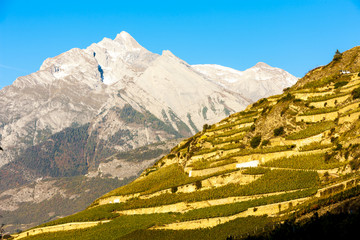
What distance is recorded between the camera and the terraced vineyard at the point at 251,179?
6203 cm

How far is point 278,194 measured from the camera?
66.5 metres

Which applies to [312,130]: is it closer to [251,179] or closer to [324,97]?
[324,97]

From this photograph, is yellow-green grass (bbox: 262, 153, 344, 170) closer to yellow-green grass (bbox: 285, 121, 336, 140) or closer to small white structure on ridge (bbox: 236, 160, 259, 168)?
small white structure on ridge (bbox: 236, 160, 259, 168)

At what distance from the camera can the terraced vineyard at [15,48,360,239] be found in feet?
204

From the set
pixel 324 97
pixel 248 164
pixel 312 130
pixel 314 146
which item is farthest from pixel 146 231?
pixel 324 97

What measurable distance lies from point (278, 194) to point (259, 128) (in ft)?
99.5

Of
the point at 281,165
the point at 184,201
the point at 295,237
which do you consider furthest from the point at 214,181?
the point at 295,237

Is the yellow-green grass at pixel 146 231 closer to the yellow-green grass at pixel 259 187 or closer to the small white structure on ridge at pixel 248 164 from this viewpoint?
the yellow-green grass at pixel 259 187

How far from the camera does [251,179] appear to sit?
75.8 metres

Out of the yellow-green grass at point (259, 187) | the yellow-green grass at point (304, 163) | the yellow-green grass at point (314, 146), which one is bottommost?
the yellow-green grass at point (259, 187)

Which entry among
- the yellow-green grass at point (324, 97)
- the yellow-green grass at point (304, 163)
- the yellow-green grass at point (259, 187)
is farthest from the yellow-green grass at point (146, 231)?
the yellow-green grass at point (324, 97)

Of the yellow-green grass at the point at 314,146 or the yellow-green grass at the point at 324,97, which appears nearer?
the yellow-green grass at the point at 314,146

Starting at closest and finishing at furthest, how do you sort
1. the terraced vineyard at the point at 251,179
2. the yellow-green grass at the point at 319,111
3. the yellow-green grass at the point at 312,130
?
the terraced vineyard at the point at 251,179
the yellow-green grass at the point at 312,130
the yellow-green grass at the point at 319,111

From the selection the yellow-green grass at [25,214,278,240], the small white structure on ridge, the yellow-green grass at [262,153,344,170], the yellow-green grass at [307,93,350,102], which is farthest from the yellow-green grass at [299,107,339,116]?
the yellow-green grass at [25,214,278,240]
